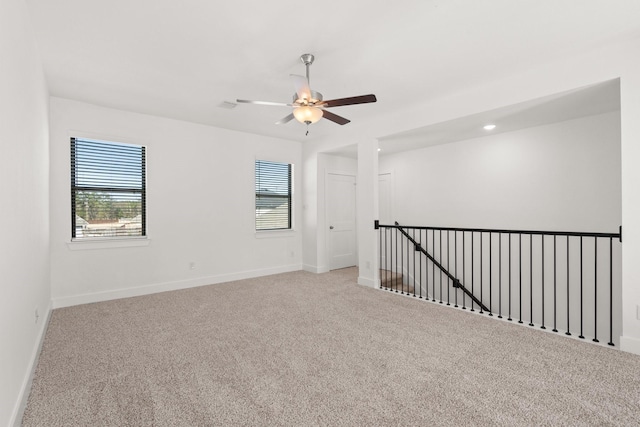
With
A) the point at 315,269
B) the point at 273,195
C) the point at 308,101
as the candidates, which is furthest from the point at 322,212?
the point at 308,101

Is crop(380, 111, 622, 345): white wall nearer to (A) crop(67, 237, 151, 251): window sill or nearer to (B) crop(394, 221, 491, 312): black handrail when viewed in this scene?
(B) crop(394, 221, 491, 312): black handrail

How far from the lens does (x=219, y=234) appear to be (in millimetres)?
5078

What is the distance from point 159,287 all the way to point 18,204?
2843 millimetres

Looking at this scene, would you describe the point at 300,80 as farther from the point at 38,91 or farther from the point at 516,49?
the point at 38,91

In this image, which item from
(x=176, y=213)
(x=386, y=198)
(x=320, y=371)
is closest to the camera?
(x=320, y=371)

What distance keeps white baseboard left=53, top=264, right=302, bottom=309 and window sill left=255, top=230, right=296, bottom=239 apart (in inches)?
23.4

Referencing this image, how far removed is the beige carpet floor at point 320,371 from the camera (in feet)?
5.77

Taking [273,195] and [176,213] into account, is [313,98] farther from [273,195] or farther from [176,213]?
[273,195]

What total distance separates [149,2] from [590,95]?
3.98 m

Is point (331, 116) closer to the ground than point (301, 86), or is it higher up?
closer to the ground

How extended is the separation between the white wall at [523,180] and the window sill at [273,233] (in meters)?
2.20

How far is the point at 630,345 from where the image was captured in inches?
98.3

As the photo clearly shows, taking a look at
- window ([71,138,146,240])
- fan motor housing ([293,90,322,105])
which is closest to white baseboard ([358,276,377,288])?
fan motor housing ([293,90,322,105])

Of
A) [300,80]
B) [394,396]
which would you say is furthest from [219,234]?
[394,396]
